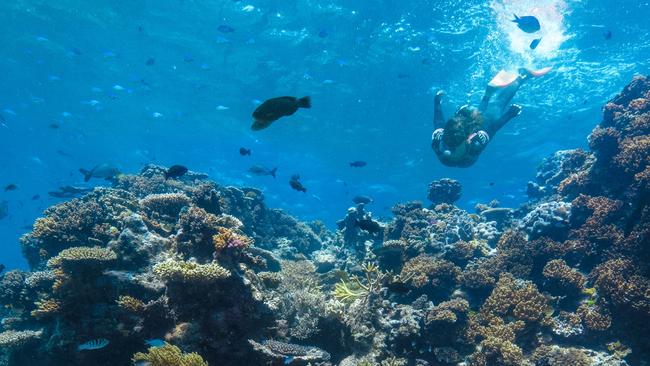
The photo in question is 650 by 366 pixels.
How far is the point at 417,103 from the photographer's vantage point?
2869 cm

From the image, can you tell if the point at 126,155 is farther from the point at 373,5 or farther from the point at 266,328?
the point at 266,328

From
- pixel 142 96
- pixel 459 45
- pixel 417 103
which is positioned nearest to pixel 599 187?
pixel 459 45

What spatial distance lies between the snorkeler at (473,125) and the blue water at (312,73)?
12.7ft

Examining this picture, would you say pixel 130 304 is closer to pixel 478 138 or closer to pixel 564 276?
pixel 564 276

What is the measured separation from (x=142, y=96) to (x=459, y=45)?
84.0ft

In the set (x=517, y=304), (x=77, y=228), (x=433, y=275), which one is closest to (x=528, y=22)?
(x=433, y=275)

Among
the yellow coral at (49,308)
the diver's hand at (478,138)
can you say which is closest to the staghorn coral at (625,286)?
the diver's hand at (478,138)

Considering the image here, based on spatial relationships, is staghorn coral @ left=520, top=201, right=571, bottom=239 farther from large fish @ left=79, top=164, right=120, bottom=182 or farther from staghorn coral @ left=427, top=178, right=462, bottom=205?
large fish @ left=79, top=164, right=120, bottom=182

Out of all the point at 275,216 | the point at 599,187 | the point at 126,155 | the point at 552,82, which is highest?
the point at 126,155

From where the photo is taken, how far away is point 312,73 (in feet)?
86.2

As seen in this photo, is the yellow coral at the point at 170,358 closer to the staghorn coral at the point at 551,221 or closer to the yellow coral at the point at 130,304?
the yellow coral at the point at 130,304

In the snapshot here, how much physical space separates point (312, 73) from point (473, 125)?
14909mm

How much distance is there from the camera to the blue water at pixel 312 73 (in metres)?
20.3

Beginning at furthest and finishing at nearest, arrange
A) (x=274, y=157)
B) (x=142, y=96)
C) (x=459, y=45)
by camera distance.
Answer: (x=274, y=157) < (x=142, y=96) < (x=459, y=45)
